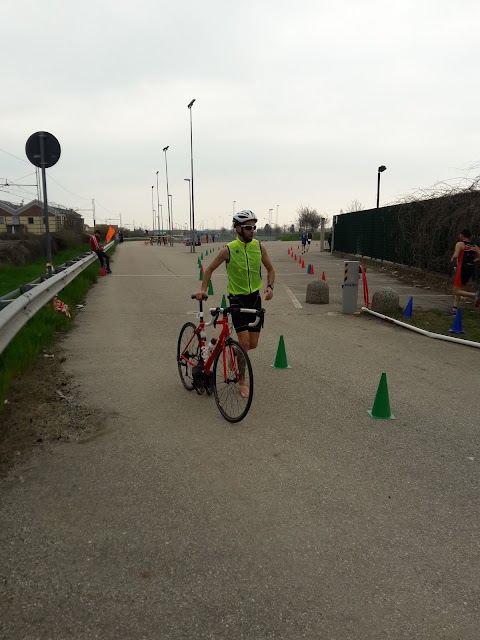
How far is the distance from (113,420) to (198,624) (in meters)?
2.72

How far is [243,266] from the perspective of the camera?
16.8ft

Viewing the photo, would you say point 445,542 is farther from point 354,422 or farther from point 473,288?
point 473,288

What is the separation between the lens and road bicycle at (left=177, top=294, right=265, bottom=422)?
15.7 feet

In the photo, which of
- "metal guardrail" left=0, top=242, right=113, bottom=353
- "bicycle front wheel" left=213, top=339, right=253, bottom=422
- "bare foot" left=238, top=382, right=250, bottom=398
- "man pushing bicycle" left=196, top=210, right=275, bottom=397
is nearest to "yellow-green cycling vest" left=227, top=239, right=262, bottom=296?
"man pushing bicycle" left=196, top=210, right=275, bottom=397

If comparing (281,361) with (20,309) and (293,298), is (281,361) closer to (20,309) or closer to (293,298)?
(20,309)

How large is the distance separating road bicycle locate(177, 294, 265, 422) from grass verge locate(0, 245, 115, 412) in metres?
2.02

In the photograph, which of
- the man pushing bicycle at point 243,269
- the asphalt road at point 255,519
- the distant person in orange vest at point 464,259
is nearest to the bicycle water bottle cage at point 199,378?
the asphalt road at point 255,519

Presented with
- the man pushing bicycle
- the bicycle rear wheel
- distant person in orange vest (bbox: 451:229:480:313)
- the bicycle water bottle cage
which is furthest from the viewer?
distant person in orange vest (bbox: 451:229:480:313)

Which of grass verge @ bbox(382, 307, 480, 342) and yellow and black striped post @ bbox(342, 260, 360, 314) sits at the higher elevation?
yellow and black striped post @ bbox(342, 260, 360, 314)

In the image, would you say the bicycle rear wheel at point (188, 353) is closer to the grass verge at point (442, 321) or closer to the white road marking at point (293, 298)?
the grass verge at point (442, 321)

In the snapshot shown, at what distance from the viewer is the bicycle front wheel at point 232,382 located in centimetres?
477

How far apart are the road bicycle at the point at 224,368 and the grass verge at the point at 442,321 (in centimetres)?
496

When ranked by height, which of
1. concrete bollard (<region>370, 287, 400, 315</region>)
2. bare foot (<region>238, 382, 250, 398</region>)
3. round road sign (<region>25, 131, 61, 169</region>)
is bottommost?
bare foot (<region>238, 382, 250, 398</region>)

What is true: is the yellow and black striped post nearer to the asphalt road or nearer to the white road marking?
the white road marking
